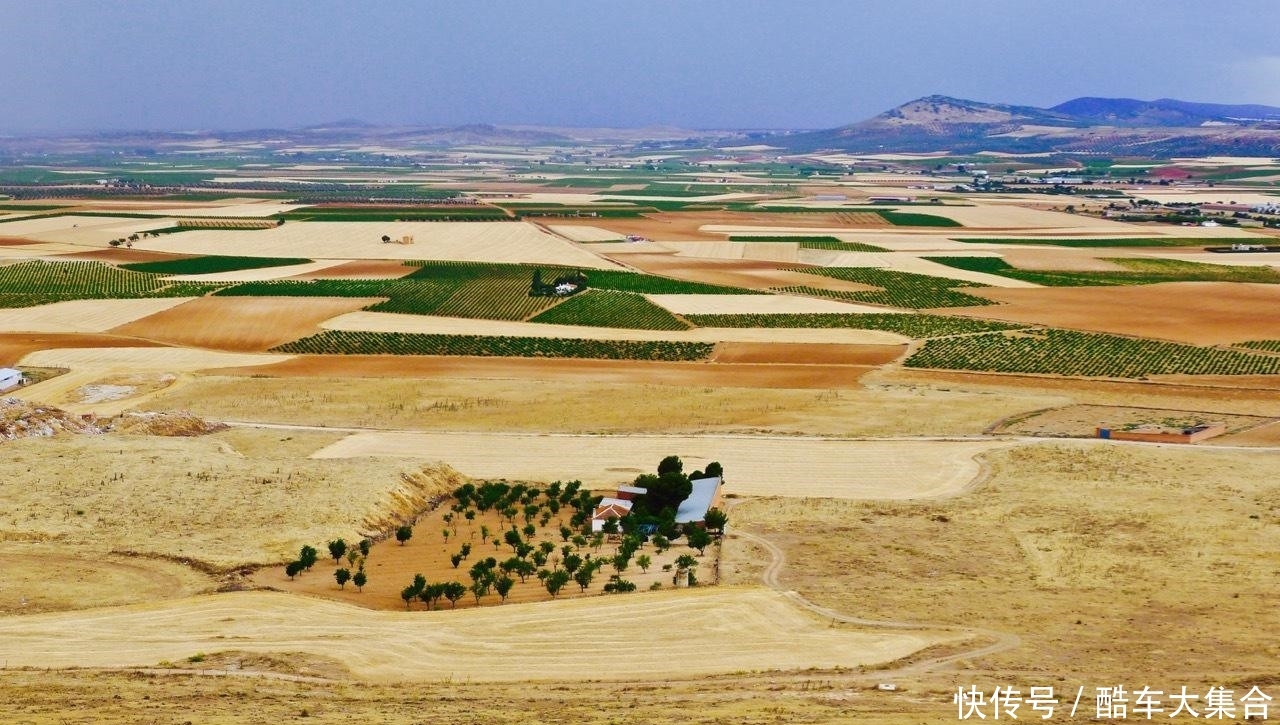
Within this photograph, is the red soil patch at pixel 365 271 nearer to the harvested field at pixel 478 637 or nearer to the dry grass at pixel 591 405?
the dry grass at pixel 591 405

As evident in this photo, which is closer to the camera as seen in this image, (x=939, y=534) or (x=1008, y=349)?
(x=939, y=534)

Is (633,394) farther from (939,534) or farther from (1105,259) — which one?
(1105,259)

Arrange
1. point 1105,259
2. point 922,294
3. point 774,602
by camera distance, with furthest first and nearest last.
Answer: point 1105,259
point 922,294
point 774,602

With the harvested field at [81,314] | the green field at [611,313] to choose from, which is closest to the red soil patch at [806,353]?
the green field at [611,313]

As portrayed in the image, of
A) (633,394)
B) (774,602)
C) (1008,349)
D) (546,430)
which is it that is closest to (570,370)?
(633,394)

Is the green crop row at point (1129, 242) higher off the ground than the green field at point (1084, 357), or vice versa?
the green crop row at point (1129, 242)
